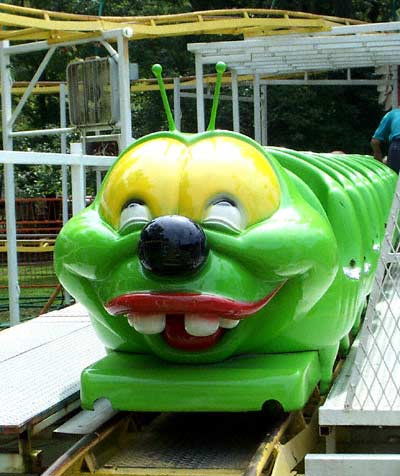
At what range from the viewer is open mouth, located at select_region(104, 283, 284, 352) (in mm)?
3836

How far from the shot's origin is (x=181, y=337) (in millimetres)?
4098

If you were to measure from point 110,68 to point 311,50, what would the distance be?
2.56 metres

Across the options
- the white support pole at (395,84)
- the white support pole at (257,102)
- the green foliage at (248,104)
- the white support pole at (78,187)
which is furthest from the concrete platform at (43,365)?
the green foliage at (248,104)

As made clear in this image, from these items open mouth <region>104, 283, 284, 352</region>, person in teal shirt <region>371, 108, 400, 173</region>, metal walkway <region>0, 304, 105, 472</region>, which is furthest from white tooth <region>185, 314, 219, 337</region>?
person in teal shirt <region>371, 108, 400, 173</region>

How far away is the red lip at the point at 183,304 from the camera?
3828 millimetres

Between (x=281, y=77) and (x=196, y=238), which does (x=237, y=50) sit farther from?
(x=196, y=238)

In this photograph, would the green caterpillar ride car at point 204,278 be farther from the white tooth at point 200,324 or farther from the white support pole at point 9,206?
the white support pole at point 9,206

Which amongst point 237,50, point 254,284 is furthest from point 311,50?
point 254,284

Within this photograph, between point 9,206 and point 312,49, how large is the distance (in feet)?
13.4

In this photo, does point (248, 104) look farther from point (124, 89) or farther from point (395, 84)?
point (124, 89)

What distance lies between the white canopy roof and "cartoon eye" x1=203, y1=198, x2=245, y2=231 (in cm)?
616

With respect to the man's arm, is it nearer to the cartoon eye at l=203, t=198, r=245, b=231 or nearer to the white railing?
the white railing

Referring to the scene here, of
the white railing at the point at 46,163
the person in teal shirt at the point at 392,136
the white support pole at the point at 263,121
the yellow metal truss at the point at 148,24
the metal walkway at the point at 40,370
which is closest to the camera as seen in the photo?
the metal walkway at the point at 40,370

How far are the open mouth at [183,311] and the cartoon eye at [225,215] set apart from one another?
33 cm
